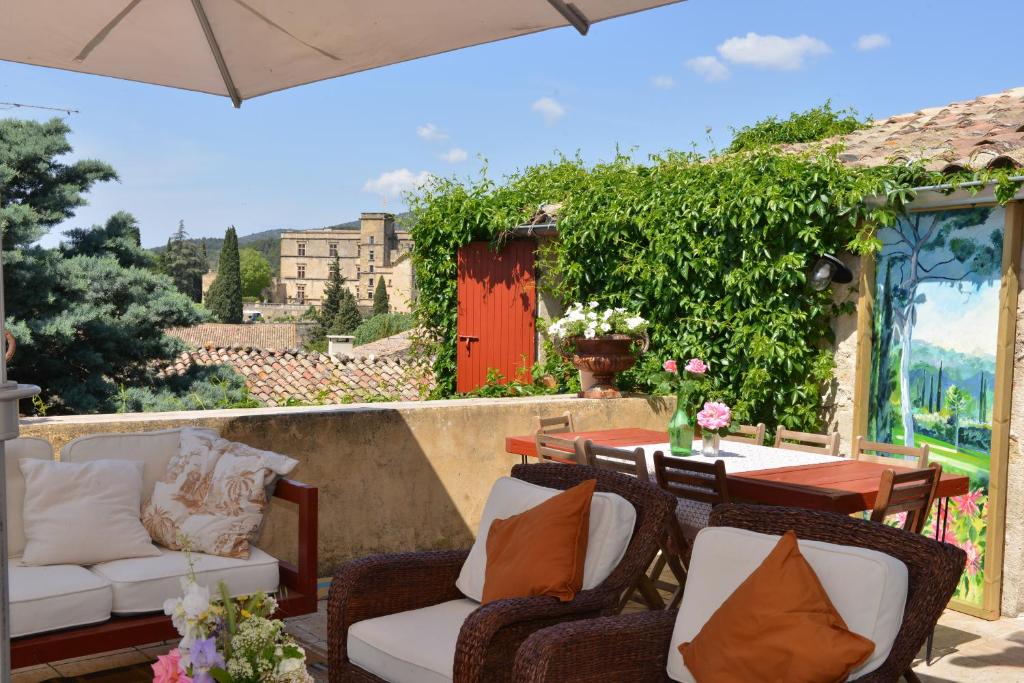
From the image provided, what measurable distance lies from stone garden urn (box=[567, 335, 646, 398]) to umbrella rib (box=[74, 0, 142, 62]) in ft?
12.7

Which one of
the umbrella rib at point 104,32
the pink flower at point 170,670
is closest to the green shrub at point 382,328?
the umbrella rib at point 104,32

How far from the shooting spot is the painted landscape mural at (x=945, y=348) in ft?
16.0

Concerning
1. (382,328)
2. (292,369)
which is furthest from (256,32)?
(382,328)

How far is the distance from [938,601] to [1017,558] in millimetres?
2799

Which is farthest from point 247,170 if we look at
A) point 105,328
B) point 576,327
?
point 576,327

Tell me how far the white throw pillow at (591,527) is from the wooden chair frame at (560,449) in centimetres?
92

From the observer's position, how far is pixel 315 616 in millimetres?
4512

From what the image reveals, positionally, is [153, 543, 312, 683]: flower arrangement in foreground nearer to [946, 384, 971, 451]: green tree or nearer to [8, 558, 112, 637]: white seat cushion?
[8, 558, 112, 637]: white seat cushion

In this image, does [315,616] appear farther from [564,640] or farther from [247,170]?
[247,170]

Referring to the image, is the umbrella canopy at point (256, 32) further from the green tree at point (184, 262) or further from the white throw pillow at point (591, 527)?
the green tree at point (184, 262)

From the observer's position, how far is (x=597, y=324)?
6348 mm

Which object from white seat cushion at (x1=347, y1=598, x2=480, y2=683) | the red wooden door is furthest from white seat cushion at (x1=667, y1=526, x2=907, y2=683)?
the red wooden door

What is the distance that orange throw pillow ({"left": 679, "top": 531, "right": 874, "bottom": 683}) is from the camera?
2279mm

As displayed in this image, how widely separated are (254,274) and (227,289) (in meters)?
32.0
